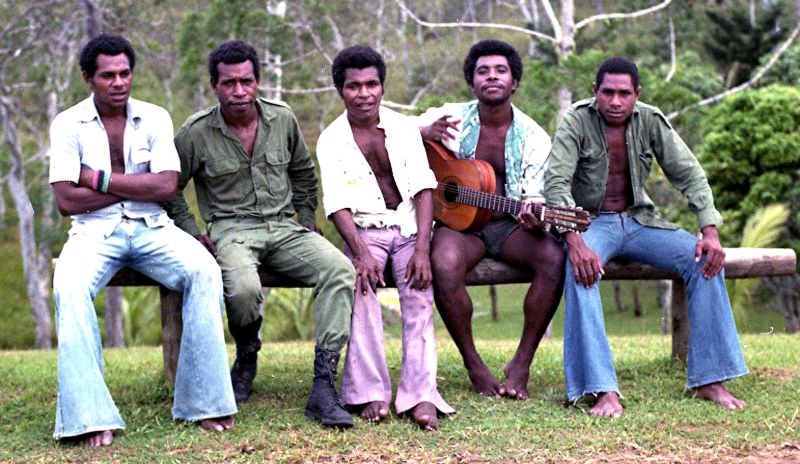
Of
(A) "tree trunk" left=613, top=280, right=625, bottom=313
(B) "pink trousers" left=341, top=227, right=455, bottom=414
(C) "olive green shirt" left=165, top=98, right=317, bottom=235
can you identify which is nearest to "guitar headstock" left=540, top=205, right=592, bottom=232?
(B) "pink trousers" left=341, top=227, right=455, bottom=414

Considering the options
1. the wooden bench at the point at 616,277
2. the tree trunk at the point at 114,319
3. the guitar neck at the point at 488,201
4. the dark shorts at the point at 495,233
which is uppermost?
the guitar neck at the point at 488,201

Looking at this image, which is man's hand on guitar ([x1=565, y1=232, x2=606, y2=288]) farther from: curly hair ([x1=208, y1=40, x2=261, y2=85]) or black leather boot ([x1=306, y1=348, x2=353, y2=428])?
curly hair ([x1=208, y1=40, x2=261, y2=85])

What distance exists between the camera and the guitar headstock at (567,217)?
5.20 meters

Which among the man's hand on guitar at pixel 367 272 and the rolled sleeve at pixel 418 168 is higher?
the rolled sleeve at pixel 418 168

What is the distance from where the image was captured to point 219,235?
5.36m

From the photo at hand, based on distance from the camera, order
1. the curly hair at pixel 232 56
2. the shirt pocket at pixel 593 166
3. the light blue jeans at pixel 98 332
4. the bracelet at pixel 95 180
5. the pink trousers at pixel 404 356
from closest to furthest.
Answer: the light blue jeans at pixel 98 332, the bracelet at pixel 95 180, the pink trousers at pixel 404 356, the curly hair at pixel 232 56, the shirt pocket at pixel 593 166

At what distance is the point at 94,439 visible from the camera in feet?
15.2

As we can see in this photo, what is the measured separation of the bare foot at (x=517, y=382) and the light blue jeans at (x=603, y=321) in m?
0.26

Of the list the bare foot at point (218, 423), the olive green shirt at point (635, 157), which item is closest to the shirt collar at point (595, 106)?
the olive green shirt at point (635, 157)

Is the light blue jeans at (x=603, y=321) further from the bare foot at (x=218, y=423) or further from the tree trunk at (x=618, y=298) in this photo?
the tree trunk at (x=618, y=298)

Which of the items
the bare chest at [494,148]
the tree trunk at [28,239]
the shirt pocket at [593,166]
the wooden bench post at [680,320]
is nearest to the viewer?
the shirt pocket at [593,166]

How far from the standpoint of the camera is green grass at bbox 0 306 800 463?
4484 millimetres

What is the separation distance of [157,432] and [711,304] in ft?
8.77

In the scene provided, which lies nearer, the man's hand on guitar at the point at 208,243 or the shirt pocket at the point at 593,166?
the man's hand on guitar at the point at 208,243
